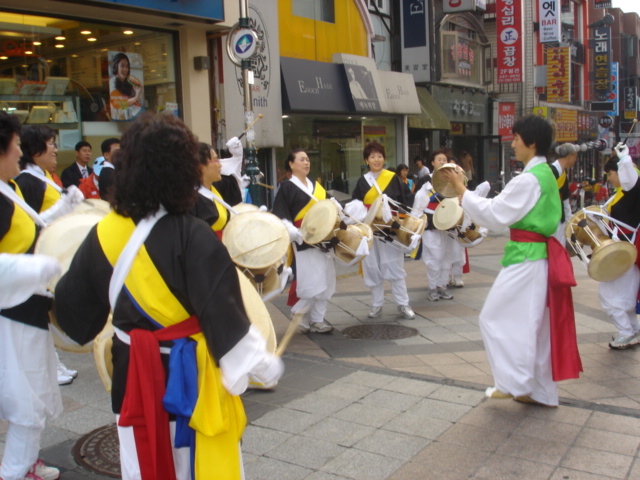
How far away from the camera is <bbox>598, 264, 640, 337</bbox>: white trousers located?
5645 mm

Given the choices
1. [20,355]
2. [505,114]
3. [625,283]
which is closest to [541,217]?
[625,283]

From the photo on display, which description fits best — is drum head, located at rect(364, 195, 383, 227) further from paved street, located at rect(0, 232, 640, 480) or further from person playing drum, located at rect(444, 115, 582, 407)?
person playing drum, located at rect(444, 115, 582, 407)

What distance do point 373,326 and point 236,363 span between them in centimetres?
463

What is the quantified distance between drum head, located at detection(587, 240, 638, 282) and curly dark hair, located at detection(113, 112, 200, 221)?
157 inches

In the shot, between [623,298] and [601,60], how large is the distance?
2984cm

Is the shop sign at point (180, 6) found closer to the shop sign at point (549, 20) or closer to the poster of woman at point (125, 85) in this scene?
the poster of woman at point (125, 85)

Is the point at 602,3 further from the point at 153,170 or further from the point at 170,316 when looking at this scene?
the point at 170,316

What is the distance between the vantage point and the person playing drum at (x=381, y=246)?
6992 mm

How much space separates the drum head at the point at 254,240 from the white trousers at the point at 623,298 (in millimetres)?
3160

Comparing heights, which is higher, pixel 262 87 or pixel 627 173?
pixel 262 87

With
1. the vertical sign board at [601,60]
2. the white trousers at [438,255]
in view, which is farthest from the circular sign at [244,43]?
the vertical sign board at [601,60]

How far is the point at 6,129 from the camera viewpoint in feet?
10.4

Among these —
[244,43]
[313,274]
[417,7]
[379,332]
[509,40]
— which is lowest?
[379,332]

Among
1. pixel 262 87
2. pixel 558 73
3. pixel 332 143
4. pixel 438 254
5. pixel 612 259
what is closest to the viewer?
pixel 612 259
